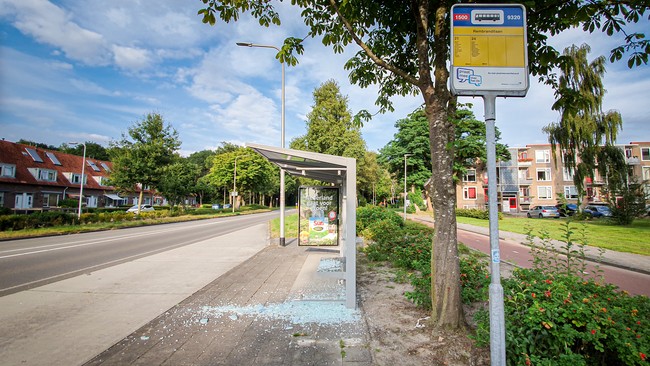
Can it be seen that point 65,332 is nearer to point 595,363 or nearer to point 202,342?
point 202,342

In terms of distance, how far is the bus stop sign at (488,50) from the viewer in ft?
8.08

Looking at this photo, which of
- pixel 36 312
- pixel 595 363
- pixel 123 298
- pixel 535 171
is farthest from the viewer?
pixel 535 171

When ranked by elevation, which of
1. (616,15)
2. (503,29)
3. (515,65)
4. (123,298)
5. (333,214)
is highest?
(616,15)

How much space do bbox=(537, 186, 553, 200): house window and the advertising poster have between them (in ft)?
184

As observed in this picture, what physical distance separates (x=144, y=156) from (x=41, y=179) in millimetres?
19508

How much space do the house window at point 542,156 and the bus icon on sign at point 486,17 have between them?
60929mm

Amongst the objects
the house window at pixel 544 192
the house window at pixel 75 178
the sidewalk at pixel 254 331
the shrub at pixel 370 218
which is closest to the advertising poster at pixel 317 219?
the sidewalk at pixel 254 331

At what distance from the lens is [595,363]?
2666 mm

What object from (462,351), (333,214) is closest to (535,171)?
(333,214)

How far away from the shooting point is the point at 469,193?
4819 centimetres

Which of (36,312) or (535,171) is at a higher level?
(535,171)

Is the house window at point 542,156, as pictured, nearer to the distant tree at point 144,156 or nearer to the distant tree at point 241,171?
the distant tree at point 241,171

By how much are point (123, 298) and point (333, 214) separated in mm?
4791

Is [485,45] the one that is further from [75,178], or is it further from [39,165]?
[75,178]
